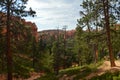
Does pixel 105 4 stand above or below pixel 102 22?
above

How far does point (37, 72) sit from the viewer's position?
69500mm

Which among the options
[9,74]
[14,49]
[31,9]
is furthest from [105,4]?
[9,74]

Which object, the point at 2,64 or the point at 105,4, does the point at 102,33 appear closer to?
the point at 105,4

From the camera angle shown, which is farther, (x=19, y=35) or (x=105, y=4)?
(x=105, y=4)

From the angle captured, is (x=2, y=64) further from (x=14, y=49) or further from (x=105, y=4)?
(x=105, y=4)

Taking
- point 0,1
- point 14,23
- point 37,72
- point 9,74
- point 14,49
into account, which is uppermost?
point 0,1

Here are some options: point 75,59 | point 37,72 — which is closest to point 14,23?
point 37,72

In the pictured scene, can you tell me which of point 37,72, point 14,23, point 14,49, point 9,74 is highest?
point 14,23

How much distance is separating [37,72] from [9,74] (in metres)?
47.1

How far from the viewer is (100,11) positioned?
29516mm

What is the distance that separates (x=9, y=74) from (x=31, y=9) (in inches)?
243

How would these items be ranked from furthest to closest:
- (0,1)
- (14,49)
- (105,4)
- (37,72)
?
(37,72), (105,4), (14,49), (0,1)

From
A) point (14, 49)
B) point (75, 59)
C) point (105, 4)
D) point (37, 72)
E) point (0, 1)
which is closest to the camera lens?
point (0, 1)

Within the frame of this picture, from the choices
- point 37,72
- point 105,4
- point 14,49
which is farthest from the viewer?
point 37,72
